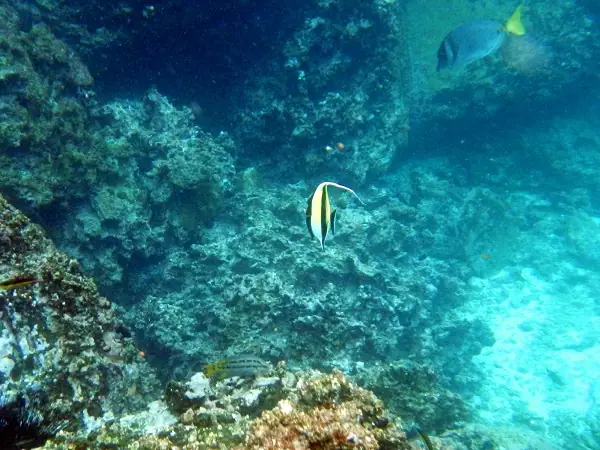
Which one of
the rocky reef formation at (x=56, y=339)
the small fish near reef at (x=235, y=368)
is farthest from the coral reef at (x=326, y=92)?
the rocky reef formation at (x=56, y=339)

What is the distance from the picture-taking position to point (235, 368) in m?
3.59

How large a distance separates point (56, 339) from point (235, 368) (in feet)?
5.08

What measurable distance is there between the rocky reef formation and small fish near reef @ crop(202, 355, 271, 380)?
0.66m

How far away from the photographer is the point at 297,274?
22.1 feet

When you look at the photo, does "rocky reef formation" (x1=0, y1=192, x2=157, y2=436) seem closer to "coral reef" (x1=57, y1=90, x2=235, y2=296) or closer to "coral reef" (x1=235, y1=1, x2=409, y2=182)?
"coral reef" (x1=57, y1=90, x2=235, y2=296)

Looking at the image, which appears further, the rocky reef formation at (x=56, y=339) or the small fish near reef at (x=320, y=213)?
the rocky reef formation at (x=56, y=339)

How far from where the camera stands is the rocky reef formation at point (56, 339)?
2412mm

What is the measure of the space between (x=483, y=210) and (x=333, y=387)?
428 inches

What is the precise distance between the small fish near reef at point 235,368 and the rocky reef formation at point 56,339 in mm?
659

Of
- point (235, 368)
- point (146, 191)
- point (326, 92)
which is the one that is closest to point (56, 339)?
point (235, 368)

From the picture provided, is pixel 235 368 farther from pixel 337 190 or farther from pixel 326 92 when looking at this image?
pixel 326 92

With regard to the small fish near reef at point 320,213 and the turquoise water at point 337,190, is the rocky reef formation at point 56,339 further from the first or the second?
the small fish near reef at point 320,213

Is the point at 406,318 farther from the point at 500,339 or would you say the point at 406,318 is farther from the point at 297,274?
the point at 500,339

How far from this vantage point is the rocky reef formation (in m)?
2.41
